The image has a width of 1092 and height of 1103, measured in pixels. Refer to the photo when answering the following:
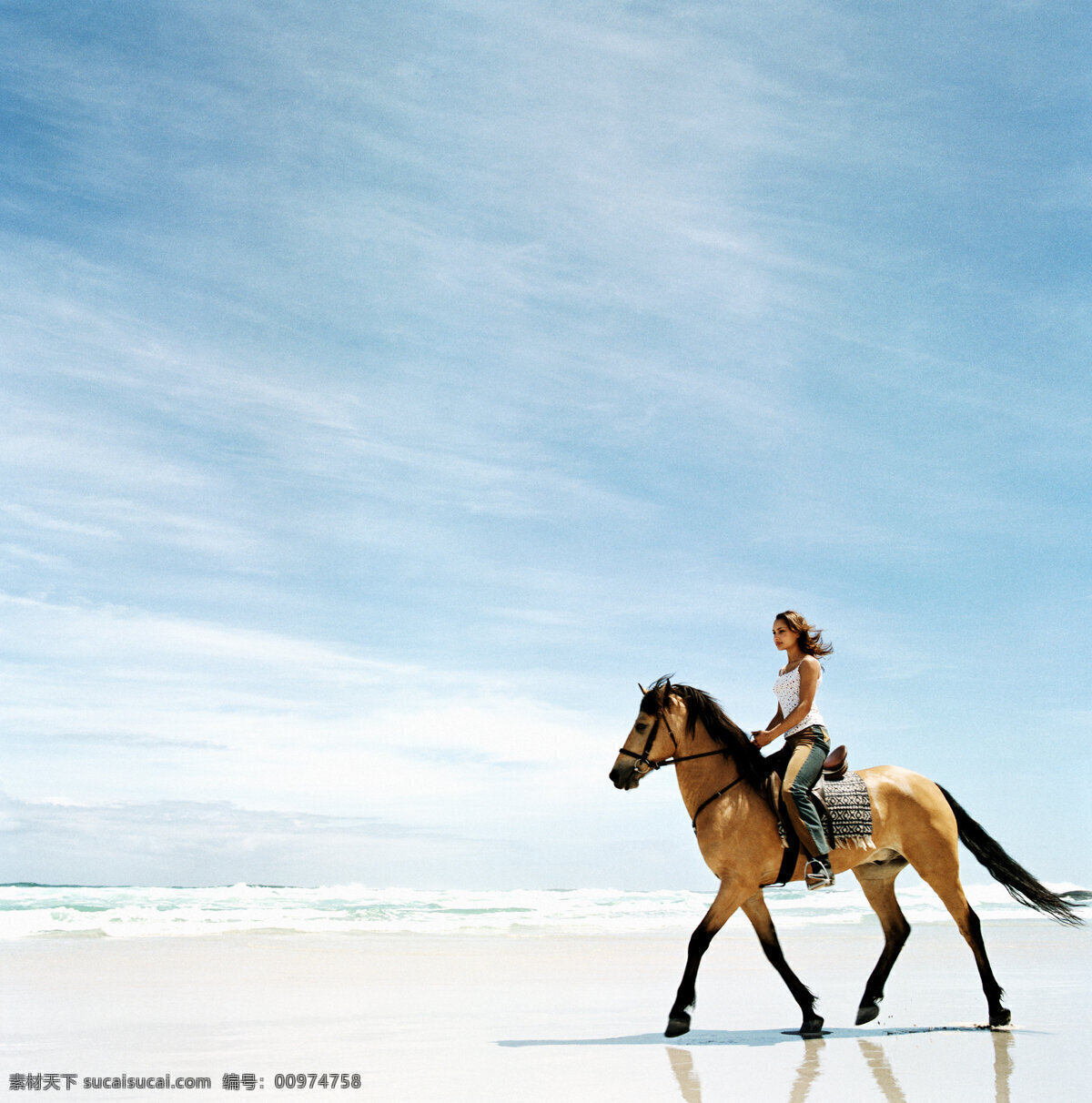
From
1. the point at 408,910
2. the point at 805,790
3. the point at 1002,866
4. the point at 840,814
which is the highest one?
the point at 805,790

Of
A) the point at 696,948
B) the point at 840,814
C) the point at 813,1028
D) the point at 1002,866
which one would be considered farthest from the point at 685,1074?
the point at 1002,866

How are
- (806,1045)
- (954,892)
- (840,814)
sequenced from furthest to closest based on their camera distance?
(954,892), (840,814), (806,1045)

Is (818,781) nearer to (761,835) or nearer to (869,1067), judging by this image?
(761,835)

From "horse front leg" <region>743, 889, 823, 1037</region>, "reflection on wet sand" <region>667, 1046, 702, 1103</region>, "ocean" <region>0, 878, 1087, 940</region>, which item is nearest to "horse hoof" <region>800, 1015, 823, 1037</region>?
"horse front leg" <region>743, 889, 823, 1037</region>

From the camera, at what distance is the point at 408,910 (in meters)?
22.4

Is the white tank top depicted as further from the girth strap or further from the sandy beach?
the sandy beach

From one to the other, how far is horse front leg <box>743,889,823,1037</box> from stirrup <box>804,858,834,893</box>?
316 mm

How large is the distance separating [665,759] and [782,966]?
56.1 inches

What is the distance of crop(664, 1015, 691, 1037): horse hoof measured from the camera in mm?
5870

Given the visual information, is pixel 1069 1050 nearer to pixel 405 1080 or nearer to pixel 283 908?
pixel 405 1080

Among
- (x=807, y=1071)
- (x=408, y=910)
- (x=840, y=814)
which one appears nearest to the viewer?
(x=807, y=1071)

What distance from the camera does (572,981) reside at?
9.30 meters

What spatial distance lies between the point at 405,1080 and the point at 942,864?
149 inches

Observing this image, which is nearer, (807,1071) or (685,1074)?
(685,1074)
